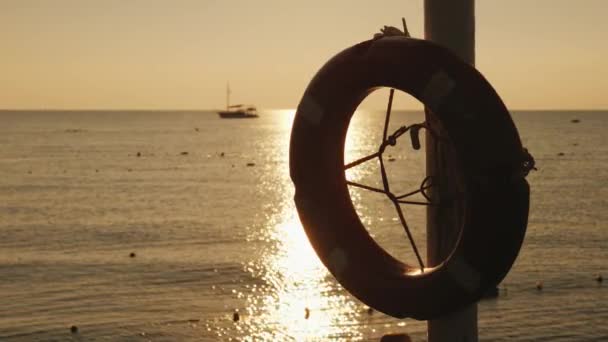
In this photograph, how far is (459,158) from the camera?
4.10m

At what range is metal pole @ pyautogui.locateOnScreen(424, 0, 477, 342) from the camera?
4.05 m

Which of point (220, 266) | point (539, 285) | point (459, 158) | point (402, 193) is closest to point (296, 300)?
point (220, 266)

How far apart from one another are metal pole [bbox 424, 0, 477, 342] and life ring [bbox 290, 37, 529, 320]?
74 mm

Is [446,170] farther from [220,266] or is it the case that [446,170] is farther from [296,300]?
[220,266]

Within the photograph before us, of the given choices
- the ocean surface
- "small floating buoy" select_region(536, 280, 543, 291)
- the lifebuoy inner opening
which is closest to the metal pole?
the lifebuoy inner opening

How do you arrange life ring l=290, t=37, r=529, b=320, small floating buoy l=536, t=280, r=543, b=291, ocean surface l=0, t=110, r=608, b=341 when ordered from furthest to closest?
small floating buoy l=536, t=280, r=543, b=291, ocean surface l=0, t=110, r=608, b=341, life ring l=290, t=37, r=529, b=320

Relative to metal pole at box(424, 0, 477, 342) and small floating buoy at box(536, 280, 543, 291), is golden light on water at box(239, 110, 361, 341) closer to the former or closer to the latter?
A: small floating buoy at box(536, 280, 543, 291)

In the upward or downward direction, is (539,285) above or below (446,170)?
below

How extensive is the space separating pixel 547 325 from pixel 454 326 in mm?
17500

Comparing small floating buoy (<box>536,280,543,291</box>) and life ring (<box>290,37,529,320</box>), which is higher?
life ring (<box>290,37,529,320</box>)

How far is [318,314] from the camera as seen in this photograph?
73.2 feet

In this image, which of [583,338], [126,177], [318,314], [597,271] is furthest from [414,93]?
[126,177]

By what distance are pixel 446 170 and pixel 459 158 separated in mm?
147

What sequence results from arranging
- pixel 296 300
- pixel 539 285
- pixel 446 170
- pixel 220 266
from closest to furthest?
pixel 446 170, pixel 296 300, pixel 539 285, pixel 220 266
